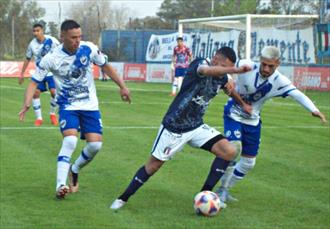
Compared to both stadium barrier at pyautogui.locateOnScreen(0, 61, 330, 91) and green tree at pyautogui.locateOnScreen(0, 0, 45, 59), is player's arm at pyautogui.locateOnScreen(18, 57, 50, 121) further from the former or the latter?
green tree at pyautogui.locateOnScreen(0, 0, 45, 59)

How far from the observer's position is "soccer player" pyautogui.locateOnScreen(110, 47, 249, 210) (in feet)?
27.2

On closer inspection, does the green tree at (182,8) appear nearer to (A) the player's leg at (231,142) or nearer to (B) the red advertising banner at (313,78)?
(B) the red advertising banner at (313,78)

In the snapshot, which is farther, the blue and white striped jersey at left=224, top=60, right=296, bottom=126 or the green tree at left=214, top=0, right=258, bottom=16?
the green tree at left=214, top=0, right=258, bottom=16

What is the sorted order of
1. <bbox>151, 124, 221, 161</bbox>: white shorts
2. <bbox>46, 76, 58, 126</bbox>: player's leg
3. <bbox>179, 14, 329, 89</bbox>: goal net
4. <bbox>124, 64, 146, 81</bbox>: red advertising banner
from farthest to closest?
<bbox>124, 64, 146, 81</bbox>: red advertising banner → <bbox>179, 14, 329, 89</bbox>: goal net → <bbox>46, 76, 58, 126</bbox>: player's leg → <bbox>151, 124, 221, 161</bbox>: white shorts

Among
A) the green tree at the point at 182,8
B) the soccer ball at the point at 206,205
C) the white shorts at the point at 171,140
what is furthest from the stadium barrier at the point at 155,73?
the green tree at the point at 182,8

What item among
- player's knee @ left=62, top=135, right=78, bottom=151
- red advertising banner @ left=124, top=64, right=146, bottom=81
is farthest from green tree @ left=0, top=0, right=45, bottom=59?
player's knee @ left=62, top=135, right=78, bottom=151

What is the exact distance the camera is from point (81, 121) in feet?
31.0

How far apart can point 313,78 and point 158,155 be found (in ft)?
83.6

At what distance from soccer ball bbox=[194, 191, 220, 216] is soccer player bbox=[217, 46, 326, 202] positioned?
72 centimetres

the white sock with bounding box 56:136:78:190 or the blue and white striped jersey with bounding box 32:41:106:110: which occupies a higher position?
the blue and white striped jersey with bounding box 32:41:106:110

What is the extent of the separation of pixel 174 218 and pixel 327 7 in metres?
27.3

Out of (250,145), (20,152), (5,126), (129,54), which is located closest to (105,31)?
(129,54)

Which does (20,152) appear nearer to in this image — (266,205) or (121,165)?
(121,165)

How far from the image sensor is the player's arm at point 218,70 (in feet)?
25.0
